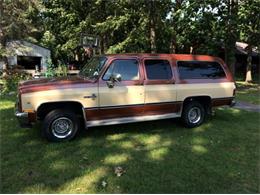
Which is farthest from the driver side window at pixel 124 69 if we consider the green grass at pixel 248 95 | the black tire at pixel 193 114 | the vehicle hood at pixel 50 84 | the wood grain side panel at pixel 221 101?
the green grass at pixel 248 95

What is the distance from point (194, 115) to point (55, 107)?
148 inches

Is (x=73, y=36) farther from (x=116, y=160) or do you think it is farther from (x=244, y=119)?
(x=116, y=160)

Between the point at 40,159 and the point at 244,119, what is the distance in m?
6.55

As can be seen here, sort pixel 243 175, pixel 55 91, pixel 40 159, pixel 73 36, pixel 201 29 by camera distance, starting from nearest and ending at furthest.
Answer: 1. pixel 243 175
2. pixel 40 159
3. pixel 55 91
4. pixel 201 29
5. pixel 73 36

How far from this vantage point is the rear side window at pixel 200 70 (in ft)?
28.9

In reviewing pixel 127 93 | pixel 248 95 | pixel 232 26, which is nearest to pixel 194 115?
pixel 127 93

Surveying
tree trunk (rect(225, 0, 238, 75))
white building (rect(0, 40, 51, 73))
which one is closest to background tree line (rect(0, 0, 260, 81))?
tree trunk (rect(225, 0, 238, 75))

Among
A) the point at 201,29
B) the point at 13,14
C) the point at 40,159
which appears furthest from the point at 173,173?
the point at 13,14

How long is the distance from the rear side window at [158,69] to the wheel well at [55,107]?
72.7 inches

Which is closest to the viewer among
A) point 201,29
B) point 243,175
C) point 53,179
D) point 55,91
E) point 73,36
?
point 53,179

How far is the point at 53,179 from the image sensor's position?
17.9 feet

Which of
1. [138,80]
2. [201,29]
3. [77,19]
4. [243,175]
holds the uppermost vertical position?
[77,19]

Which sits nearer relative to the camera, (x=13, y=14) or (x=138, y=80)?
(x=138, y=80)

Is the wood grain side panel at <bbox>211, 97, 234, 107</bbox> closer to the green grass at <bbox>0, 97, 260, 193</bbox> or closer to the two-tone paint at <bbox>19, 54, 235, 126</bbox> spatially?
the two-tone paint at <bbox>19, 54, 235, 126</bbox>
